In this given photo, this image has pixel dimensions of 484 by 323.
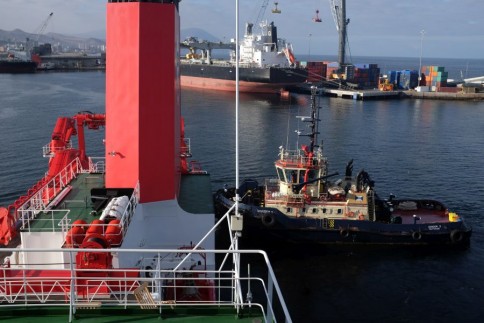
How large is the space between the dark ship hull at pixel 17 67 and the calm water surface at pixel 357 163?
53.3m

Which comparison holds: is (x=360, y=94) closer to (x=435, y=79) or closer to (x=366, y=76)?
(x=366, y=76)

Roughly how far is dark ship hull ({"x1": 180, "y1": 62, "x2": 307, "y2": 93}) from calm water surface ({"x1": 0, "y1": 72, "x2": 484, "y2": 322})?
478 cm

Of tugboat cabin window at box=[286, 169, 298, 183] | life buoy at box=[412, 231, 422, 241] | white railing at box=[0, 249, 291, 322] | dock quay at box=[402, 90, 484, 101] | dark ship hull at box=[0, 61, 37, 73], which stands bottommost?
life buoy at box=[412, 231, 422, 241]

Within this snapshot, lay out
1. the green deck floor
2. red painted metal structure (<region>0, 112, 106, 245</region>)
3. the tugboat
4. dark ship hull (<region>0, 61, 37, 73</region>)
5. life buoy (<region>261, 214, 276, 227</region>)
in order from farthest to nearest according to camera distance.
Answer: dark ship hull (<region>0, 61, 37, 73</region>)
the tugboat
life buoy (<region>261, 214, 276, 227</region>)
red painted metal structure (<region>0, 112, 106, 245</region>)
the green deck floor

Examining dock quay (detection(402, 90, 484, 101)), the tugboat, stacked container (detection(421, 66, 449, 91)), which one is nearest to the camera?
the tugboat

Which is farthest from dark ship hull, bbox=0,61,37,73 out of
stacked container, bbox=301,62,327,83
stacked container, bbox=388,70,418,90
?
stacked container, bbox=388,70,418,90

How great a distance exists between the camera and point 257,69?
91.4 metres

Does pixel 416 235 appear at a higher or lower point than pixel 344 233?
lower

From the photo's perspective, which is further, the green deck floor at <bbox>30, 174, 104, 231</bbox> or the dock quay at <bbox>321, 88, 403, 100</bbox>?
the dock quay at <bbox>321, 88, 403, 100</bbox>

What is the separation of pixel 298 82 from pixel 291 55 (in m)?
6.40

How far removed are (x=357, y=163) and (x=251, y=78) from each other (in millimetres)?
51460

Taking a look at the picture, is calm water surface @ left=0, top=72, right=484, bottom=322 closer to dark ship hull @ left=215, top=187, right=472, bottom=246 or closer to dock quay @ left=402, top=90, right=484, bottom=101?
dark ship hull @ left=215, top=187, right=472, bottom=246

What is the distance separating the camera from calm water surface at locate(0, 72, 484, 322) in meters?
21.9

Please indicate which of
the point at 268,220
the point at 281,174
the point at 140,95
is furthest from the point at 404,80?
the point at 140,95
